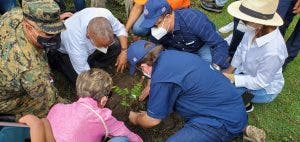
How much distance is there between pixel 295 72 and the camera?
19.9ft

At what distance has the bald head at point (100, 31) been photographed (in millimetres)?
4395

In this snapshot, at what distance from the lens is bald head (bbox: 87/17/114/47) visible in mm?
4395

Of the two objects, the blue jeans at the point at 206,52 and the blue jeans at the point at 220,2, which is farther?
the blue jeans at the point at 220,2

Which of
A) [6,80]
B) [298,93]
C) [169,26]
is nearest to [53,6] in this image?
[6,80]

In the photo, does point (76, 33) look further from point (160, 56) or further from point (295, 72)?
point (295, 72)

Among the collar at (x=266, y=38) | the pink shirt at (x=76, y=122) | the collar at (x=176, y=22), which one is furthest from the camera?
the collar at (x=176, y=22)

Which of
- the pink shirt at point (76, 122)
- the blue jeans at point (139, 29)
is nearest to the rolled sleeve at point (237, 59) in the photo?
the blue jeans at point (139, 29)

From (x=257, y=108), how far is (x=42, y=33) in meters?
3.06

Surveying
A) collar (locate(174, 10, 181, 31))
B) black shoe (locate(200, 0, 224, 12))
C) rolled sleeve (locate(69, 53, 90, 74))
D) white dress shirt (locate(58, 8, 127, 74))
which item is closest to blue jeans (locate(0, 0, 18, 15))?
white dress shirt (locate(58, 8, 127, 74))

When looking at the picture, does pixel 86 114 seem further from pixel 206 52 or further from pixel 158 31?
pixel 206 52

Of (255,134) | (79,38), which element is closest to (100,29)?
(79,38)

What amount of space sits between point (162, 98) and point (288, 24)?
2922 millimetres

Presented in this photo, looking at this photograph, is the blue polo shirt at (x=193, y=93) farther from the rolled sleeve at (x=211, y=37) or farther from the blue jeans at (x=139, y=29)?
the blue jeans at (x=139, y=29)

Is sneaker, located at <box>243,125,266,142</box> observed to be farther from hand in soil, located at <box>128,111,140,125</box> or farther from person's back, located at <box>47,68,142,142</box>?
person's back, located at <box>47,68,142,142</box>
